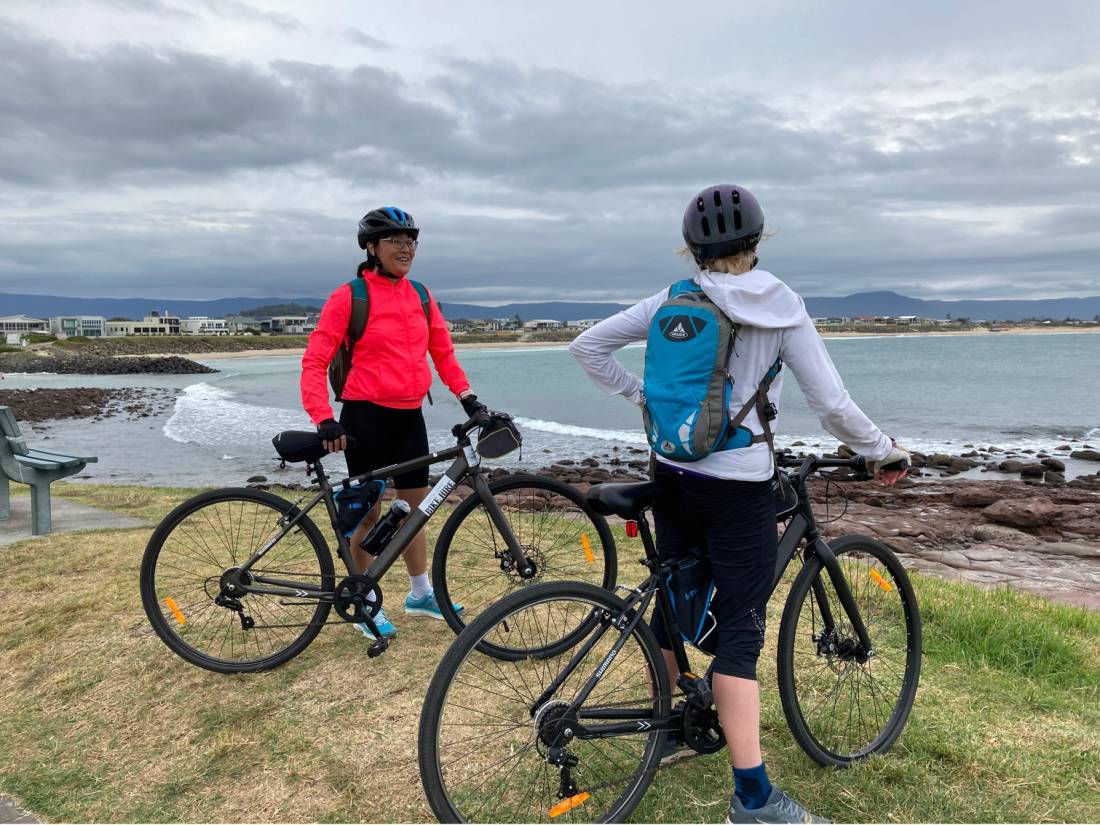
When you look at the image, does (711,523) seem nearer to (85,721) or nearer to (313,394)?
(313,394)

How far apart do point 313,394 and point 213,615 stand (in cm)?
164

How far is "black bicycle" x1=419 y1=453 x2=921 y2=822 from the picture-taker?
8.66ft

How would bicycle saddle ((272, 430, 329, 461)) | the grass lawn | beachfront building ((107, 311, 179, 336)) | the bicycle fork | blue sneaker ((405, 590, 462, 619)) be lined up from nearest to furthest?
the grass lawn
the bicycle fork
bicycle saddle ((272, 430, 329, 461))
blue sneaker ((405, 590, 462, 619))
beachfront building ((107, 311, 179, 336))

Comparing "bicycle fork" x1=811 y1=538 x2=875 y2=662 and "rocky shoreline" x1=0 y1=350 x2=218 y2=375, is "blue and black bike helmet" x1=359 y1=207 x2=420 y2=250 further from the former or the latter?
"rocky shoreline" x1=0 y1=350 x2=218 y2=375

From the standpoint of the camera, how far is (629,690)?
341cm

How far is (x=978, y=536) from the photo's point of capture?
11.9 metres

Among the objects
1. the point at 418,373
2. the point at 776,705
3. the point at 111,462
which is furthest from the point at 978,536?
the point at 111,462

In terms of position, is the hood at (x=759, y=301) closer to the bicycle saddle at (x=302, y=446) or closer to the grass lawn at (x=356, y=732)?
the grass lawn at (x=356, y=732)

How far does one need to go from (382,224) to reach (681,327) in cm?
240

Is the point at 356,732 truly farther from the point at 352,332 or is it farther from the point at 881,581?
the point at 881,581

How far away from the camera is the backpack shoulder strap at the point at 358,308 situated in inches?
170

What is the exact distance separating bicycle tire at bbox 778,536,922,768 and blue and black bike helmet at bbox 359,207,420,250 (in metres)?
2.87

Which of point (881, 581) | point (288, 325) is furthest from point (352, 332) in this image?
point (288, 325)

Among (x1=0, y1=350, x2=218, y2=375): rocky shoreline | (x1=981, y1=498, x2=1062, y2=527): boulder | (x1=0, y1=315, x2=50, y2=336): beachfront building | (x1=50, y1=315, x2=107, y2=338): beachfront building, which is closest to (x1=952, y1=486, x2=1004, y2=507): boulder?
(x1=981, y1=498, x2=1062, y2=527): boulder
